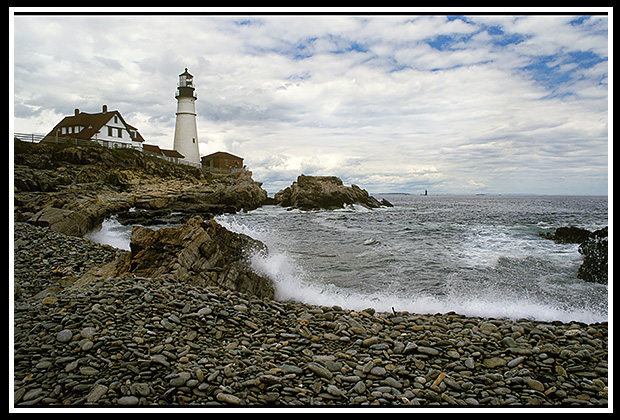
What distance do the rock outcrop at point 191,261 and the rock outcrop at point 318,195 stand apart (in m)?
36.6

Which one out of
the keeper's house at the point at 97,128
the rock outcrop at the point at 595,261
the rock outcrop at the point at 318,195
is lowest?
the rock outcrop at the point at 595,261

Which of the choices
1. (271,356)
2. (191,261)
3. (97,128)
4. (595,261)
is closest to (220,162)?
(97,128)

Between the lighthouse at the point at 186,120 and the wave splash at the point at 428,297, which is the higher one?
the lighthouse at the point at 186,120

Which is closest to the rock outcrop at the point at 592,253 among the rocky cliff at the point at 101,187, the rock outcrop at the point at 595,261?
the rock outcrop at the point at 595,261

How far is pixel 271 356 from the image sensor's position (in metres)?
3.82

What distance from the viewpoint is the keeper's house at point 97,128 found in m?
35.9

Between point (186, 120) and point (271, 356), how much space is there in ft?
148

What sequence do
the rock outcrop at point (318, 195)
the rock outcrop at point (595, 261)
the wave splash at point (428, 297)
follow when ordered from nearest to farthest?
the wave splash at point (428, 297), the rock outcrop at point (595, 261), the rock outcrop at point (318, 195)

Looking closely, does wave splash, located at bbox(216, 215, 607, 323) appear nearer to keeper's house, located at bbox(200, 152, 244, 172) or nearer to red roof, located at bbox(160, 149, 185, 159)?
red roof, located at bbox(160, 149, 185, 159)

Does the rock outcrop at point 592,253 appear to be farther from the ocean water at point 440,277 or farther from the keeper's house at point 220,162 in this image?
the keeper's house at point 220,162

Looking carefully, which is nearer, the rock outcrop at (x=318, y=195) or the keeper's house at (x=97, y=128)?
the keeper's house at (x=97, y=128)

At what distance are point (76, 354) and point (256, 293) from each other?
13.5 feet

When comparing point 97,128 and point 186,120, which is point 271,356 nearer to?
point 97,128
